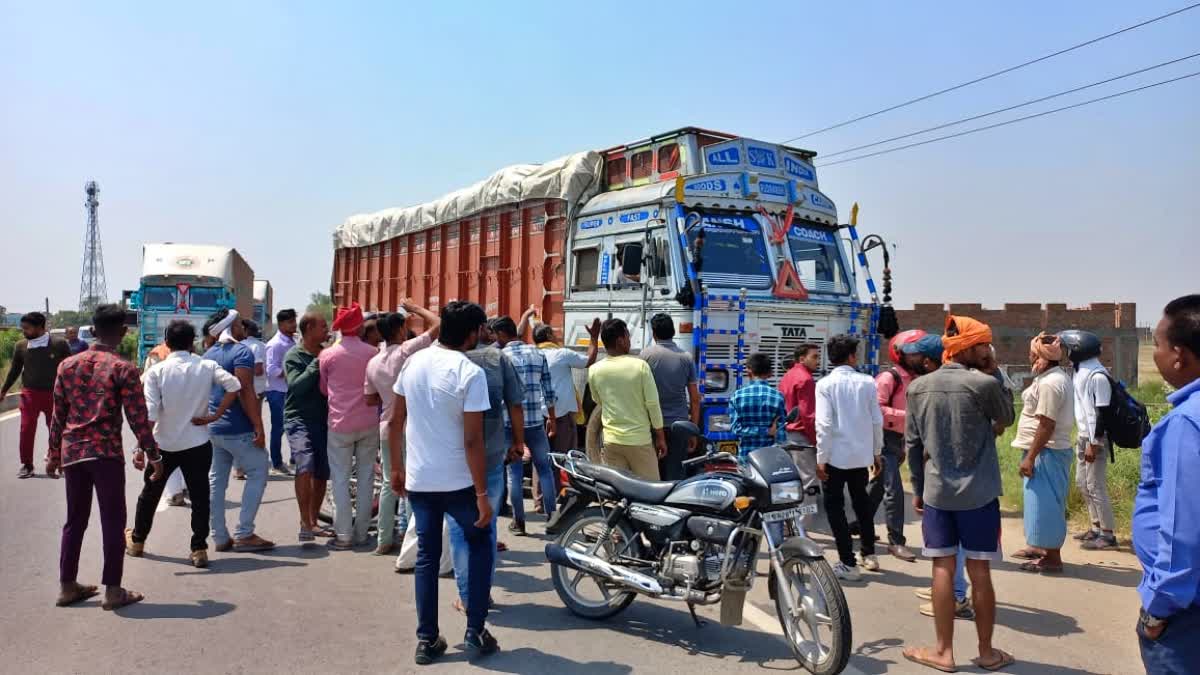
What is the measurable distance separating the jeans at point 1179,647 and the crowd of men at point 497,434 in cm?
186

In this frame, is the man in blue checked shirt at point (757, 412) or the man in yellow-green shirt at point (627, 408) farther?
the man in blue checked shirt at point (757, 412)

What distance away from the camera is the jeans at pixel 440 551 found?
434cm

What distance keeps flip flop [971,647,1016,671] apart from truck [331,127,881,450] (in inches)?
140

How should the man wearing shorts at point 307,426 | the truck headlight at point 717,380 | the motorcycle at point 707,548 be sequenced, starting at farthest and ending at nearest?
the truck headlight at point 717,380 → the man wearing shorts at point 307,426 → the motorcycle at point 707,548

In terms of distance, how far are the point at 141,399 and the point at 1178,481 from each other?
5431 millimetres

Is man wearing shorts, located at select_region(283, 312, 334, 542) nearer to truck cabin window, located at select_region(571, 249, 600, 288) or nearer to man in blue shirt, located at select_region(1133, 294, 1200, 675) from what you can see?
truck cabin window, located at select_region(571, 249, 600, 288)

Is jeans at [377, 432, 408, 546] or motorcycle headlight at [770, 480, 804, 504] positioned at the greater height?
motorcycle headlight at [770, 480, 804, 504]

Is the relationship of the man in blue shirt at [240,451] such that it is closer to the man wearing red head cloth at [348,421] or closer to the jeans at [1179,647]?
the man wearing red head cloth at [348,421]

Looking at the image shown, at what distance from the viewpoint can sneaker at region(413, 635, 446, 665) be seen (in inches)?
170

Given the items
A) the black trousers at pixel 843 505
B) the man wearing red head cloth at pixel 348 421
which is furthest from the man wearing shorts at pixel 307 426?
the black trousers at pixel 843 505

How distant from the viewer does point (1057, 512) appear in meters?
6.23

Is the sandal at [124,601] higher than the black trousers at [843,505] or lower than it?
lower

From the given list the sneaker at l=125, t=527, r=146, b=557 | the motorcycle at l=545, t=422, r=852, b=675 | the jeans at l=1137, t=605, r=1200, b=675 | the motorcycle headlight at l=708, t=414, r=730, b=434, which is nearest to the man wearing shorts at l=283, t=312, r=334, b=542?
the sneaker at l=125, t=527, r=146, b=557

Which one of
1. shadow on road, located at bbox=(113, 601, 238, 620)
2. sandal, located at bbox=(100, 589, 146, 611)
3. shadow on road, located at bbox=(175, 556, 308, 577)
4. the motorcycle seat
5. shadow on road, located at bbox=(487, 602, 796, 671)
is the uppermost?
the motorcycle seat
